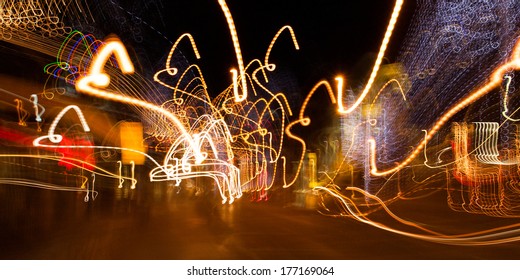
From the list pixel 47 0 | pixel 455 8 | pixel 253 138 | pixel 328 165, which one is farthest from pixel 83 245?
pixel 455 8

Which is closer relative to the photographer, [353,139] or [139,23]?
Answer: [139,23]

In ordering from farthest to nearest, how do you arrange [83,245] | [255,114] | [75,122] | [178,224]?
[255,114], [75,122], [178,224], [83,245]

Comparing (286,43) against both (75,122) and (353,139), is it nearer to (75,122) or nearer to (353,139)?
(353,139)

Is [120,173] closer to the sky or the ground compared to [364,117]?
closer to the ground

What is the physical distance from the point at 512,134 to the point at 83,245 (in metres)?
7.15

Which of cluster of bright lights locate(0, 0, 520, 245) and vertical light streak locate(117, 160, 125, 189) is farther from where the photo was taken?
vertical light streak locate(117, 160, 125, 189)

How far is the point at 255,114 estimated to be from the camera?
8.41 m

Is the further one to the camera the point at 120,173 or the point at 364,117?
the point at 364,117

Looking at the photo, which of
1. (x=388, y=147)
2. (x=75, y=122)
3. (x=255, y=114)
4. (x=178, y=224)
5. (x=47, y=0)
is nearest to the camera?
(x=47, y=0)

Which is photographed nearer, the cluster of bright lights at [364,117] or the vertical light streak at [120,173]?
the cluster of bright lights at [364,117]

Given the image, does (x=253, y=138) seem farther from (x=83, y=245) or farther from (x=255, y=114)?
(x=83, y=245)

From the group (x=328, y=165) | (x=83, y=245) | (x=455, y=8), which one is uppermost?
(x=455, y=8)

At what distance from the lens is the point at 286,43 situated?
691cm

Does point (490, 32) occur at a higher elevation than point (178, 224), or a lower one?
higher
